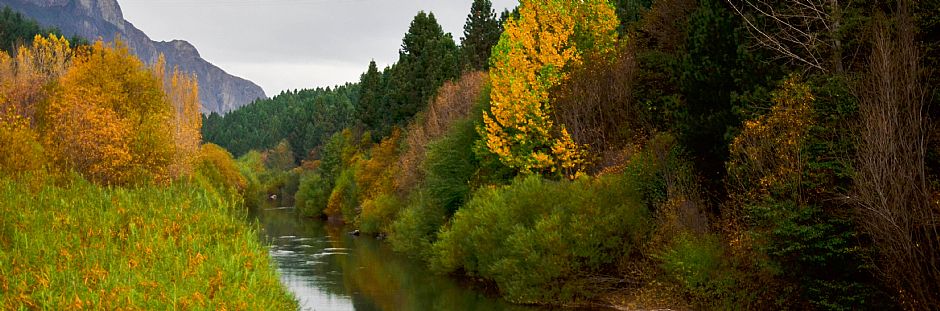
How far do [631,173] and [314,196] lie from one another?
82.6 metres

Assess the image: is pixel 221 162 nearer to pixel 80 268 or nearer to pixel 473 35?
pixel 473 35

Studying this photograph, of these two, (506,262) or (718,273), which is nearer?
(718,273)

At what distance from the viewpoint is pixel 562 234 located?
34594 millimetres

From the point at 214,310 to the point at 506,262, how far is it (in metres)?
21.3

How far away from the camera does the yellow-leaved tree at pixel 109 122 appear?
42.6 metres

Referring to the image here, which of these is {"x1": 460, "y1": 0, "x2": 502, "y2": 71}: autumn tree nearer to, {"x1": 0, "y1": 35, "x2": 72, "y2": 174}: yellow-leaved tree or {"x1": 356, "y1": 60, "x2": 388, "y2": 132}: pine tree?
{"x1": 356, "y1": 60, "x2": 388, "y2": 132}: pine tree

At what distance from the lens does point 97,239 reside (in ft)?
66.4

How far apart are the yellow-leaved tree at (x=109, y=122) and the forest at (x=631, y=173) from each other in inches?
6.3

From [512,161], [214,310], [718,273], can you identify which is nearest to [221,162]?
[512,161]

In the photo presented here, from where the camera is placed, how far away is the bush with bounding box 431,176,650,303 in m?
33.9

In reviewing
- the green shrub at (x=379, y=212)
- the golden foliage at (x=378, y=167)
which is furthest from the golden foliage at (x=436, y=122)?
the golden foliage at (x=378, y=167)

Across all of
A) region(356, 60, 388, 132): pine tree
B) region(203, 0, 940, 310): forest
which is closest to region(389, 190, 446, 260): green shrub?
region(203, 0, 940, 310): forest

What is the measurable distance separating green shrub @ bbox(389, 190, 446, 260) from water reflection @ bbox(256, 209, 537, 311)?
0.89m

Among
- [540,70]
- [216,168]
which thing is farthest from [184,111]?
[540,70]
